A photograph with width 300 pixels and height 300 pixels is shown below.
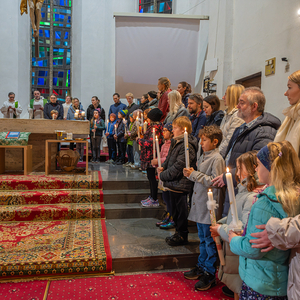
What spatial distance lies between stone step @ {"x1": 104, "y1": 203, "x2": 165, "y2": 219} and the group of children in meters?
0.85

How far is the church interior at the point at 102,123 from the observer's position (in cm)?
273

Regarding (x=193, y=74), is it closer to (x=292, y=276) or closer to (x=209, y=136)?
(x=209, y=136)

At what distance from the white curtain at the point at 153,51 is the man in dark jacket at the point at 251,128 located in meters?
6.34

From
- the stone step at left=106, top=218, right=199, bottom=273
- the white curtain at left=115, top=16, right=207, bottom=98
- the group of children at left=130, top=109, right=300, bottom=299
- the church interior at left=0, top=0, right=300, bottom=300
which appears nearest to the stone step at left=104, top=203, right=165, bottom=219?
the church interior at left=0, top=0, right=300, bottom=300

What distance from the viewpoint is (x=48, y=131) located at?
18.2 ft

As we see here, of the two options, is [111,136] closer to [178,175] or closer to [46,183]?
[46,183]

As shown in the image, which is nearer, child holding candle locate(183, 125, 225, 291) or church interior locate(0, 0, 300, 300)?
child holding candle locate(183, 125, 225, 291)

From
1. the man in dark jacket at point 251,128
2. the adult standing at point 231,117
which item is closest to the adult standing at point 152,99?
the adult standing at point 231,117

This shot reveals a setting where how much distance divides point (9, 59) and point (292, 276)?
1165 centimetres

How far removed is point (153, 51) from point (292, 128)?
281 inches

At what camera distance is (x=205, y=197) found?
2664 millimetres

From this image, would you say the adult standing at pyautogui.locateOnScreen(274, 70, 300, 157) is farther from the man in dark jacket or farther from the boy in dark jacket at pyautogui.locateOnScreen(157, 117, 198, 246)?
the boy in dark jacket at pyautogui.locateOnScreen(157, 117, 198, 246)

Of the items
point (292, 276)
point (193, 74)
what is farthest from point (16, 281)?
point (193, 74)

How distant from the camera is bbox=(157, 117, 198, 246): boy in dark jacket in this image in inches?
118
